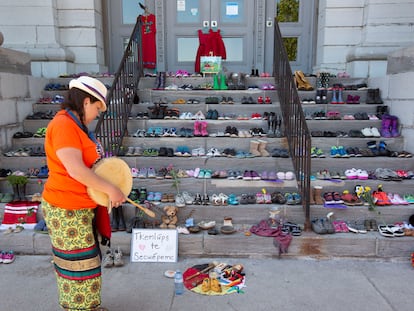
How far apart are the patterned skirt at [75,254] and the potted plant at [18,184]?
2.93 meters

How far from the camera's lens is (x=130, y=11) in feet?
29.8

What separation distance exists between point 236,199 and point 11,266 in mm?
2823

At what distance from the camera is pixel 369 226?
4570mm

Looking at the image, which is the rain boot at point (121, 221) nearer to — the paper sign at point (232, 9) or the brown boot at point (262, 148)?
the brown boot at point (262, 148)

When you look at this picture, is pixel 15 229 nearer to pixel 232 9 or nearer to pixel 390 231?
pixel 390 231

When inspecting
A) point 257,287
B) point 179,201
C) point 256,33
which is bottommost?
point 257,287

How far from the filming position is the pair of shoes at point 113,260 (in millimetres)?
4098

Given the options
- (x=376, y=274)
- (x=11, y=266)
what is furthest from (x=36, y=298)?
(x=376, y=274)

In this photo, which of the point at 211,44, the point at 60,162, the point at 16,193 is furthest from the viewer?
the point at 211,44

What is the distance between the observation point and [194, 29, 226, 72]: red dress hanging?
342 inches

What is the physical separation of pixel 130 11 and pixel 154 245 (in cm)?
681

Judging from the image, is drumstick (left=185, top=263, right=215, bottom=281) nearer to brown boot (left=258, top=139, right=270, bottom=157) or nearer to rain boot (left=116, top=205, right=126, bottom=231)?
rain boot (left=116, top=205, right=126, bottom=231)

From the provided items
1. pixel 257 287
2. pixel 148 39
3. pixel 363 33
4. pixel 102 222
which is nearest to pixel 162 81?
pixel 148 39

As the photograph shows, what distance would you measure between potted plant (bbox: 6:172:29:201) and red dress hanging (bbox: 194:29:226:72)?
5.16 meters
